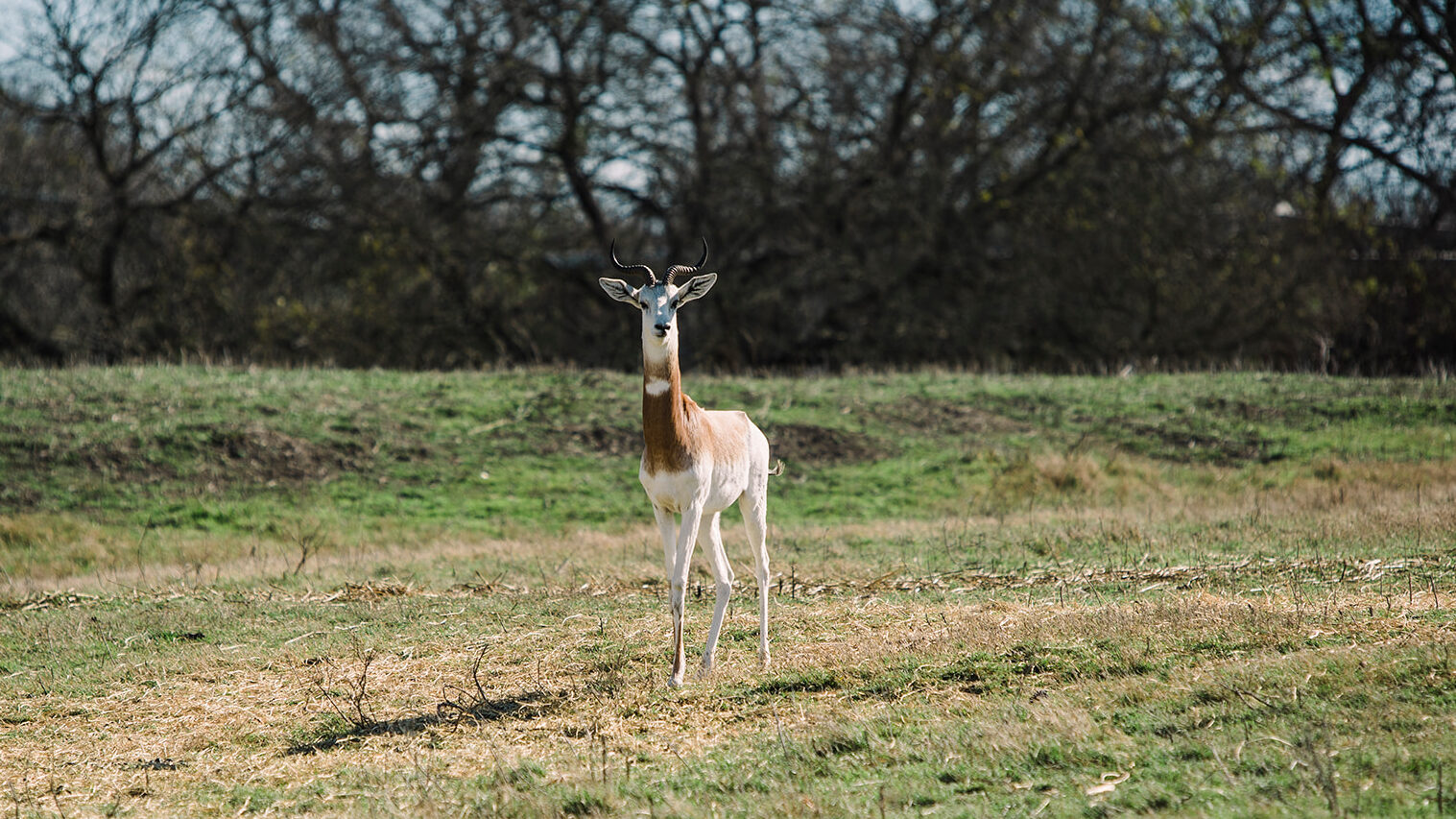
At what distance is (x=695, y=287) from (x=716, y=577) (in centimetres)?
184

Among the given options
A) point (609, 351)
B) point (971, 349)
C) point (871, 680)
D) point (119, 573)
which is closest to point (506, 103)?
point (609, 351)

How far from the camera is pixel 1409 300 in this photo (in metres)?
26.4

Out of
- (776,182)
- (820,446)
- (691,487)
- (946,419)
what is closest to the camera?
(691,487)

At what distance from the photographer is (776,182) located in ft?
92.5

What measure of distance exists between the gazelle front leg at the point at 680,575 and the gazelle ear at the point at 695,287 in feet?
4.25

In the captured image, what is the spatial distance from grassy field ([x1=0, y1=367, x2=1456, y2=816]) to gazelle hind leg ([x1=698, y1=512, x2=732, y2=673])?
360 mm

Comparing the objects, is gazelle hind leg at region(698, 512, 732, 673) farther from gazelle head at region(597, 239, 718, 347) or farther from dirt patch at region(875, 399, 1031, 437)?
dirt patch at region(875, 399, 1031, 437)

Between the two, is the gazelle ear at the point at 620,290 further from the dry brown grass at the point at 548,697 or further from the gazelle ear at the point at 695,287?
the dry brown grass at the point at 548,697

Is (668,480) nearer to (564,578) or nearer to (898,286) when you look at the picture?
(564,578)

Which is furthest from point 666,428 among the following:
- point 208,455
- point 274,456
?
point 208,455

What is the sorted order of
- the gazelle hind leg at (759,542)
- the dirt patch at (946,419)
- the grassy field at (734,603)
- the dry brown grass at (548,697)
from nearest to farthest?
1. the grassy field at (734,603)
2. the dry brown grass at (548,697)
3. the gazelle hind leg at (759,542)
4. the dirt patch at (946,419)

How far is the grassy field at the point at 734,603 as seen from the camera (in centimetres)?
550

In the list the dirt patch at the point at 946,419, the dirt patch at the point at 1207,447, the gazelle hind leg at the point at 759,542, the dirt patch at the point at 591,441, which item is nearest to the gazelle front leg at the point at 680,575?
the gazelle hind leg at the point at 759,542

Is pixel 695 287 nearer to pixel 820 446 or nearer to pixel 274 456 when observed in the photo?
pixel 820 446
